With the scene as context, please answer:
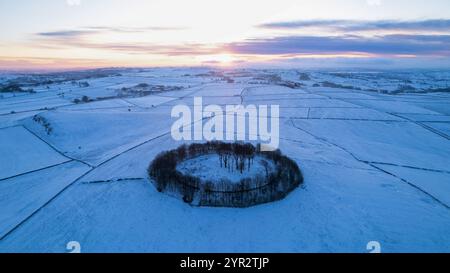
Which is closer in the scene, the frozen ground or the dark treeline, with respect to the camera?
the frozen ground

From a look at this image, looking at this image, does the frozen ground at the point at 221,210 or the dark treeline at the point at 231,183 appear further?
the dark treeline at the point at 231,183

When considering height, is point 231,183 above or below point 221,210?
above

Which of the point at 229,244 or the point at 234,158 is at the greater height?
the point at 234,158

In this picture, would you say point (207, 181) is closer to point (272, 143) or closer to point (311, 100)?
point (272, 143)

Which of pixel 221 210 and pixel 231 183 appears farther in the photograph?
pixel 231 183

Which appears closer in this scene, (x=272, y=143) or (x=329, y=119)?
(x=272, y=143)
